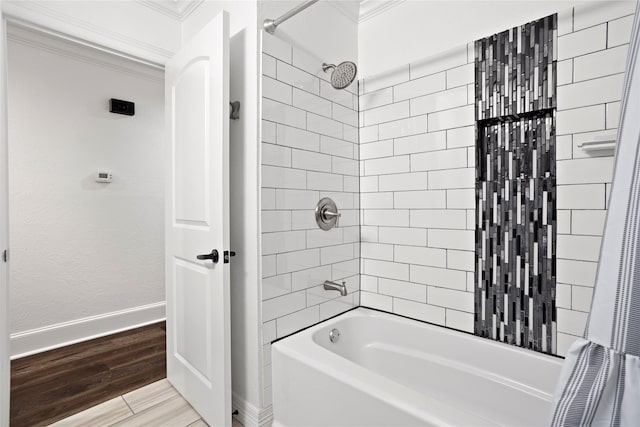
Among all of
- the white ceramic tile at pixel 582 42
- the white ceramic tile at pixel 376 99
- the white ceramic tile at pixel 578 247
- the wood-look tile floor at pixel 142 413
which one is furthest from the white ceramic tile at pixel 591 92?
the wood-look tile floor at pixel 142 413

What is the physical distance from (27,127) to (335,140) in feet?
8.16

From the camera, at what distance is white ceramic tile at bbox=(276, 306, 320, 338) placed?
1729 millimetres

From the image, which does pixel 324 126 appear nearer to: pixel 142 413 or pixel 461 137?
pixel 461 137

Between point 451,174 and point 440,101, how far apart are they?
0.41m

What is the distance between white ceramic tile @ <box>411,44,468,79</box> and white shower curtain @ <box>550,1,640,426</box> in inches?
45.6

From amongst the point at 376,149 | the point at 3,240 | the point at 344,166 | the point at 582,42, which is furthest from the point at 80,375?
the point at 582,42

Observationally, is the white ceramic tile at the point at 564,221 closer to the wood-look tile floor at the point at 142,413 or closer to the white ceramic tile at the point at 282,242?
the white ceramic tile at the point at 282,242

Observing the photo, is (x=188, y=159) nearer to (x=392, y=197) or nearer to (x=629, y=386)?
(x=392, y=197)

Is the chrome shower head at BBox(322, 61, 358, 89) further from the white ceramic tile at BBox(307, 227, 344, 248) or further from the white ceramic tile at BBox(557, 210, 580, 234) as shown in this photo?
the white ceramic tile at BBox(557, 210, 580, 234)

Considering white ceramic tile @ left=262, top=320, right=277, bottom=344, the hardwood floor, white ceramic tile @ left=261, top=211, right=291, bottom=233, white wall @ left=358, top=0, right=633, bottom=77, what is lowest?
the hardwood floor

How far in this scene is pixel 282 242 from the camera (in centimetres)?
172

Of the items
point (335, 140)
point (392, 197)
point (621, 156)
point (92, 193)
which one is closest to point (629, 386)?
point (621, 156)

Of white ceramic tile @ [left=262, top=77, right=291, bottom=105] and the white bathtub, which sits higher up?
white ceramic tile @ [left=262, top=77, right=291, bottom=105]

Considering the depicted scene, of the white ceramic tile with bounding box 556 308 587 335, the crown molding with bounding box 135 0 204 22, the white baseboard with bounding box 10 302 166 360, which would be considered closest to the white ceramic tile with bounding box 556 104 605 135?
the white ceramic tile with bounding box 556 308 587 335
